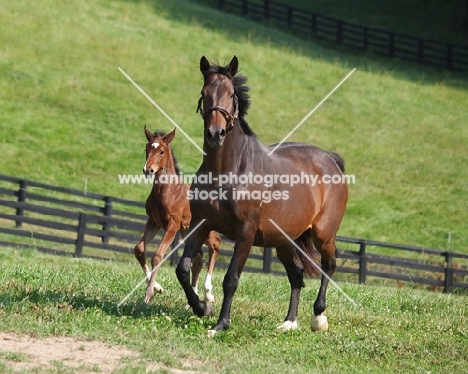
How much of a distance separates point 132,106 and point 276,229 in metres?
26.9

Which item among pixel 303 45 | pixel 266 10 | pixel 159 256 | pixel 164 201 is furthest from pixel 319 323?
pixel 266 10

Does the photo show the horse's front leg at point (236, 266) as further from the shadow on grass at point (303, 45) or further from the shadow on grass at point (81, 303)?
the shadow on grass at point (303, 45)

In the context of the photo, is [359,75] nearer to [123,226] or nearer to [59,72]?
[59,72]

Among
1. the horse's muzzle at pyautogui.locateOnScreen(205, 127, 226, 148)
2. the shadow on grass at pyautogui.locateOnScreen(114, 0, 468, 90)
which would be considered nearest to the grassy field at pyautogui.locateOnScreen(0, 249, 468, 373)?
the horse's muzzle at pyautogui.locateOnScreen(205, 127, 226, 148)

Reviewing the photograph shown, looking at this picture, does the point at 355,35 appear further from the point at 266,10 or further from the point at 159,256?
the point at 159,256

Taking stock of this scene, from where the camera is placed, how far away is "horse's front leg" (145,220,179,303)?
11297 millimetres

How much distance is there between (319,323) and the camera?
1012 cm

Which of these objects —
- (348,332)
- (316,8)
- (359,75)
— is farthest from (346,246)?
(316,8)

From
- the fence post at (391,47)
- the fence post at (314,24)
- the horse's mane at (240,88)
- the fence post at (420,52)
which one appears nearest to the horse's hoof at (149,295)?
the horse's mane at (240,88)

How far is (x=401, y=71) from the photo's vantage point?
4853 centimetres

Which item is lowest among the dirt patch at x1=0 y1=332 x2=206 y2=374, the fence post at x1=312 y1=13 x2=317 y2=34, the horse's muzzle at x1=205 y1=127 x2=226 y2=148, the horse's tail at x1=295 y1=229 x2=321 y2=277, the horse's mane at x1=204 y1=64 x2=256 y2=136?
the dirt patch at x1=0 y1=332 x2=206 y2=374

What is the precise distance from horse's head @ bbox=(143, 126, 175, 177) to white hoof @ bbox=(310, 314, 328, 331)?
3998 millimetres

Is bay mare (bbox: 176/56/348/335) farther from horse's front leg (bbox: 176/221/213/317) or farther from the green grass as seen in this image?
the green grass

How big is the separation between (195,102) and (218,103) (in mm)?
29625
